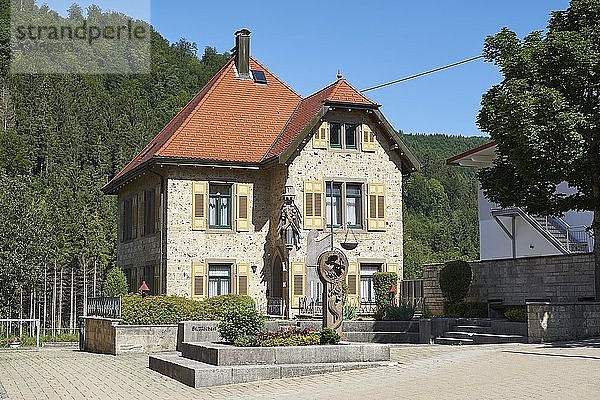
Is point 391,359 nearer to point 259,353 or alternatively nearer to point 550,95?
point 259,353

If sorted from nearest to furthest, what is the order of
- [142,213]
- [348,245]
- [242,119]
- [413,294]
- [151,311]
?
[151,311] < [413,294] < [348,245] < [242,119] < [142,213]

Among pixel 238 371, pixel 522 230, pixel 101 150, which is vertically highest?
pixel 101 150

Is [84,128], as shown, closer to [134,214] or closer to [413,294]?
[134,214]

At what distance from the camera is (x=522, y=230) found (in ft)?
118

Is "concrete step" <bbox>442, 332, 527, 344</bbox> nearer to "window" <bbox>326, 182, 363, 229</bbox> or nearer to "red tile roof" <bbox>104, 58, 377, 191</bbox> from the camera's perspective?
"window" <bbox>326, 182, 363, 229</bbox>

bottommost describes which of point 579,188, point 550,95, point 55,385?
point 55,385

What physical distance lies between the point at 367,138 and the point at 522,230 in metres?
7.67

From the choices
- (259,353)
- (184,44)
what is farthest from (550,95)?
(184,44)

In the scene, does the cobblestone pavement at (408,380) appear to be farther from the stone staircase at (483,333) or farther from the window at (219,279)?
the window at (219,279)

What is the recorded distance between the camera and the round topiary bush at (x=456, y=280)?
28.7 meters

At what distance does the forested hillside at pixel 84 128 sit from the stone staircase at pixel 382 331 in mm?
38130

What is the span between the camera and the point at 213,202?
32.6 m

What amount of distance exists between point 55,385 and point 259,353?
389 cm

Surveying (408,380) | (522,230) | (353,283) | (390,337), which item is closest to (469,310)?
(390,337)
